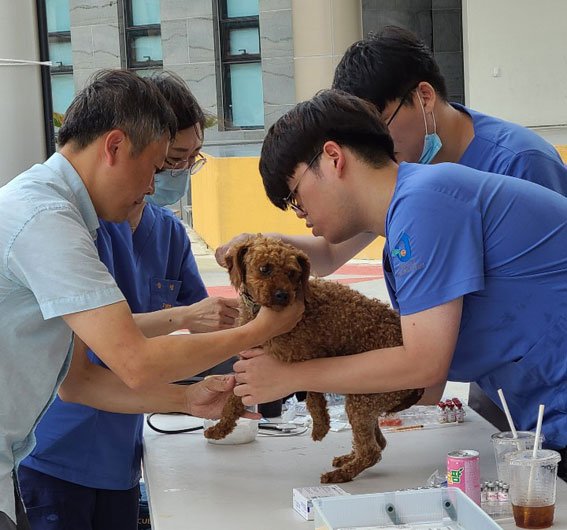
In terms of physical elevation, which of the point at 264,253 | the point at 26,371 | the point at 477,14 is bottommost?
the point at 26,371

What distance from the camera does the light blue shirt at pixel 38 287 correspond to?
1679 mm

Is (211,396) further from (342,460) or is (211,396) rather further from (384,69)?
(384,69)

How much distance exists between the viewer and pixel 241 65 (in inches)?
749

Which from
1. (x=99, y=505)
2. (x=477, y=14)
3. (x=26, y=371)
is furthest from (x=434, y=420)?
(x=477, y=14)

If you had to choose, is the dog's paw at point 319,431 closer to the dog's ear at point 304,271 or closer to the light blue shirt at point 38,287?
the dog's ear at point 304,271

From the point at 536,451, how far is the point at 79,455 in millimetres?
1129

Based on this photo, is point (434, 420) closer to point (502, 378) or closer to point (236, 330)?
point (502, 378)

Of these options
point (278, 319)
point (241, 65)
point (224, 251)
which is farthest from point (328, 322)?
point (241, 65)

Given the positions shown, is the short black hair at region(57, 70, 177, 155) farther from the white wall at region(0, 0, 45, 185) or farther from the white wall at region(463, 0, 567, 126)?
the white wall at region(463, 0, 567, 126)

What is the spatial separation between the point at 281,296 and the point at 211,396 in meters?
0.37

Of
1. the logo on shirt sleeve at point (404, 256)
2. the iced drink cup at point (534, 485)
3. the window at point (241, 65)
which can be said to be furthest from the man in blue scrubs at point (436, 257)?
the window at point (241, 65)

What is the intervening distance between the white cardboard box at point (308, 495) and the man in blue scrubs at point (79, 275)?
0.31m

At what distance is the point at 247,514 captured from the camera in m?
1.91

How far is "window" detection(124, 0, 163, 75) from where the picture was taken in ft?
63.1
